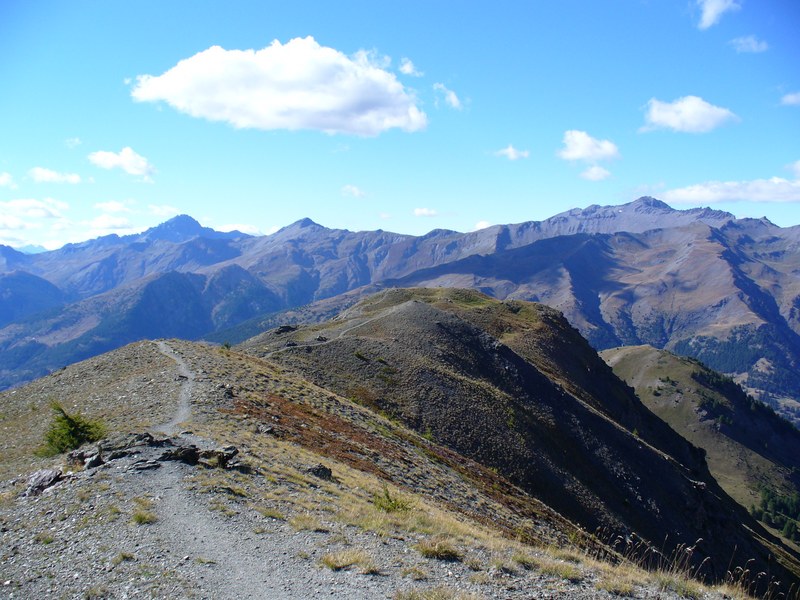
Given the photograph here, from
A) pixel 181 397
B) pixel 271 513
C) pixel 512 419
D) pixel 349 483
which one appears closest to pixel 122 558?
pixel 271 513

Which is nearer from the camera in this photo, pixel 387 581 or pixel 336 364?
pixel 387 581

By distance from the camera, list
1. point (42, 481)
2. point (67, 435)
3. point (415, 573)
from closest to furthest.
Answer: point (415, 573) → point (42, 481) → point (67, 435)

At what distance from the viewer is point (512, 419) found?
5666cm

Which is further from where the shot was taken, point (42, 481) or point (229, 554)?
point (42, 481)

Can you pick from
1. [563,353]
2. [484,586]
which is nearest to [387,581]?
[484,586]

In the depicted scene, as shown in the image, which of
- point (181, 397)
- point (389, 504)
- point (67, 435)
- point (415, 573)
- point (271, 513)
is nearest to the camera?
point (415, 573)

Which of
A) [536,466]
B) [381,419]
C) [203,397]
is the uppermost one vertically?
[203,397]

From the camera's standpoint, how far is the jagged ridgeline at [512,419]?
167 ft

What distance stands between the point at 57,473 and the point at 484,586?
61.5ft

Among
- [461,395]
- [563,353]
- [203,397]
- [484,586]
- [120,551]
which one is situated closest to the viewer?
[484,586]

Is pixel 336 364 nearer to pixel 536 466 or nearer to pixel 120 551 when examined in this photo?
pixel 536 466

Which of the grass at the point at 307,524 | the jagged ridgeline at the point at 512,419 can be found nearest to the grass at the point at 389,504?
the grass at the point at 307,524

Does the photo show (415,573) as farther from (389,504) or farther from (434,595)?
(389,504)

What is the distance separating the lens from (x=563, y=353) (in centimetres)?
10031
